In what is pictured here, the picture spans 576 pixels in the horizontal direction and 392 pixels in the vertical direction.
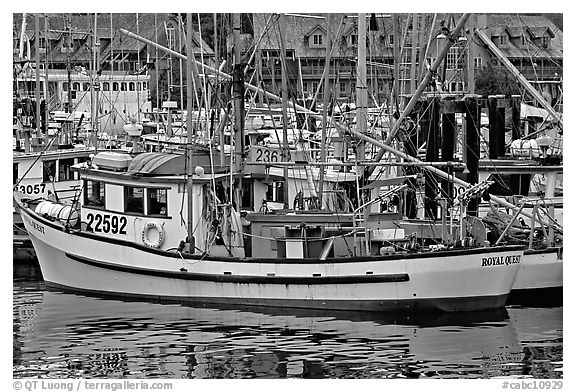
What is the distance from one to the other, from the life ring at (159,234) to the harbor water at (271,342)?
1349mm

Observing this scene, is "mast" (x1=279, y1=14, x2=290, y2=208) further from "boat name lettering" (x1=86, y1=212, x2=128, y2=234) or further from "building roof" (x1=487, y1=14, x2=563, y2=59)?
"building roof" (x1=487, y1=14, x2=563, y2=59)

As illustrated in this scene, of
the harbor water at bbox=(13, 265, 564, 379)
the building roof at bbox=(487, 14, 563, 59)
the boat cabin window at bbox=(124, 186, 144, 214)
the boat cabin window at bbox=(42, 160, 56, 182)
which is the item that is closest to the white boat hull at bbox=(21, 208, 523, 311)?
the harbor water at bbox=(13, 265, 564, 379)

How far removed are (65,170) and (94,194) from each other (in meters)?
10.0

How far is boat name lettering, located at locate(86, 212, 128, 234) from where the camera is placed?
33406 millimetres

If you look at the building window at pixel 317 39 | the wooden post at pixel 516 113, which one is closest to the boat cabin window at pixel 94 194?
the wooden post at pixel 516 113

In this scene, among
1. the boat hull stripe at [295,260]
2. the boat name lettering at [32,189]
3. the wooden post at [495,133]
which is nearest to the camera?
the boat hull stripe at [295,260]

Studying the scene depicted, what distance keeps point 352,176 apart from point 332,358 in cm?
833

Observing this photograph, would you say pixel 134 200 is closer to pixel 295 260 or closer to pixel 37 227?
pixel 37 227

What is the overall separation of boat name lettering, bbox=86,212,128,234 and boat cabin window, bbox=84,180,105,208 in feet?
0.87

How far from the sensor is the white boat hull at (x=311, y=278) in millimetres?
30094

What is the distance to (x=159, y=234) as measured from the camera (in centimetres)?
3259

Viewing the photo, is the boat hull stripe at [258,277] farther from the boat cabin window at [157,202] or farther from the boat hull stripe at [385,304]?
the boat cabin window at [157,202]

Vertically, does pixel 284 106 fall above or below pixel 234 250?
above

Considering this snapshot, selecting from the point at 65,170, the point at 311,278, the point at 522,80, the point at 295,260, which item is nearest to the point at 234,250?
the point at 295,260
